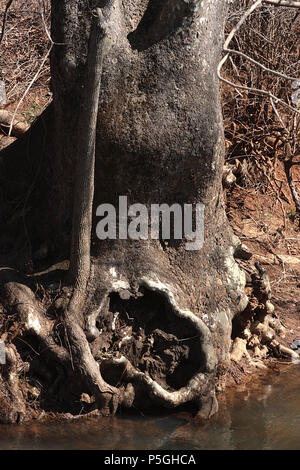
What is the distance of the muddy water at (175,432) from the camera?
5.23 meters

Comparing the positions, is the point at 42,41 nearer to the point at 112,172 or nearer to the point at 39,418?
the point at 112,172

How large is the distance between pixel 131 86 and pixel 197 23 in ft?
2.23

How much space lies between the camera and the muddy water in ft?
17.2

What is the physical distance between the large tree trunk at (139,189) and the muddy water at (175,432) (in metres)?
0.15

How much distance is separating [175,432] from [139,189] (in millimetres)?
1796

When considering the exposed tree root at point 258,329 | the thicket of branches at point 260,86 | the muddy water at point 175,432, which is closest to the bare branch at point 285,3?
the exposed tree root at point 258,329

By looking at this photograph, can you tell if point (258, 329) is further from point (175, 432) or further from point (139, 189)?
point (139, 189)

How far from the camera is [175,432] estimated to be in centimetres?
543

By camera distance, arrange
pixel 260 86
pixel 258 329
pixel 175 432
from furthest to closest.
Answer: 1. pixel 260 86
2. pixel 258 329
3. pixel 175 432

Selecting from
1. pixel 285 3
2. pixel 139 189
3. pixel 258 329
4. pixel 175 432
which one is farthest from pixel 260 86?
pixel 175 432

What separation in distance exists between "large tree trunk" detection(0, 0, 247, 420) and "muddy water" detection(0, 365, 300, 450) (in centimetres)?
15

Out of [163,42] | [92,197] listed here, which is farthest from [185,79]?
[92,197]

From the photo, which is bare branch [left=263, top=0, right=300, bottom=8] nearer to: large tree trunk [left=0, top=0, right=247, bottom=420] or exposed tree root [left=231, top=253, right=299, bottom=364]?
large tree trunk [left=0, top=0, right=247, bottom=420]

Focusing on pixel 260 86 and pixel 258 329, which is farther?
pixel 260 86
